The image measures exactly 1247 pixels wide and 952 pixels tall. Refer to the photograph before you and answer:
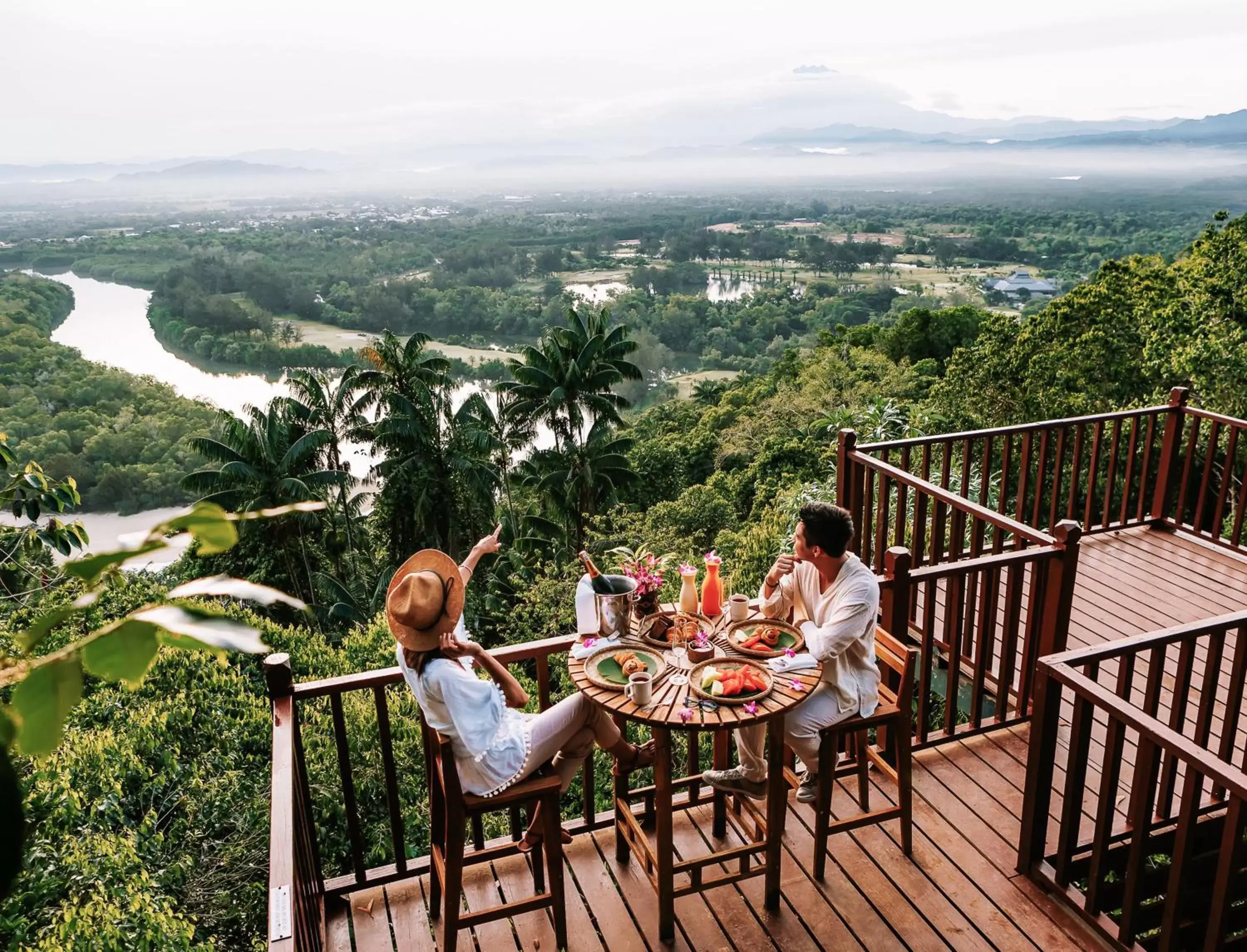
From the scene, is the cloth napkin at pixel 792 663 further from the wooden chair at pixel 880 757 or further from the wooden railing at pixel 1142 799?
the wooden railing at pixel 1142 799

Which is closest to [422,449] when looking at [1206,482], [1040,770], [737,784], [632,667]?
[1206,482]

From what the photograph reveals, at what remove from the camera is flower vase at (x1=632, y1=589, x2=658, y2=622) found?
10.9 ft

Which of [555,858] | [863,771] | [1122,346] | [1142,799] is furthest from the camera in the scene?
[1122,346]

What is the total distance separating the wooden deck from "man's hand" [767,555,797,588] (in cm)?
94

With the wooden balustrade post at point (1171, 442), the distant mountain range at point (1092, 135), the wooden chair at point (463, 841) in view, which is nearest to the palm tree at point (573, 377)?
the wooden balustrade post at point (1171, 442)

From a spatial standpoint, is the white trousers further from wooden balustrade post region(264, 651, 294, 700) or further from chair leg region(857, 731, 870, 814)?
wooden balustrade post region(264, 651, 294, 700)

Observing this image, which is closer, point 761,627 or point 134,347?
point 761,627

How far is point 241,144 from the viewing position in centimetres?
14225

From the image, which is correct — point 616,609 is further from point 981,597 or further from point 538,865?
point 981,597

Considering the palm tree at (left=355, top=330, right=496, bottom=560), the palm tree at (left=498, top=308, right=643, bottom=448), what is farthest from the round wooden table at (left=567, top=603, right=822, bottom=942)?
the palm tree at (left=355, top=330, right=496, bottom=560)

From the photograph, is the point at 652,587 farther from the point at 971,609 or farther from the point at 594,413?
the point at 594,413

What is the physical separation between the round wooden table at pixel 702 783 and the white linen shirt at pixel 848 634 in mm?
123

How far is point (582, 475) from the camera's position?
34875mm

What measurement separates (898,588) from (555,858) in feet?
5.72
